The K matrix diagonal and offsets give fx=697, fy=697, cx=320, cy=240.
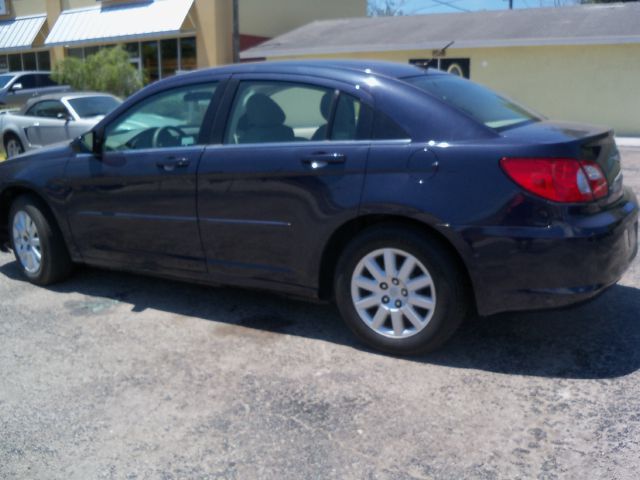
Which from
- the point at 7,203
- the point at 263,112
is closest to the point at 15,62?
the point at 7,203

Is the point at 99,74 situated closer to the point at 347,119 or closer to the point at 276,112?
the point at 276,112

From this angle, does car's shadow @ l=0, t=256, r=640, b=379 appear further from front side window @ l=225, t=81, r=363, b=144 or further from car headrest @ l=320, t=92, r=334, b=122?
car headrest @ l=320, t=92, r=334, b=122

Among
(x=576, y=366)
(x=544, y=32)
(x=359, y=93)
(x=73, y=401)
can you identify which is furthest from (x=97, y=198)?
(x=544, y=32)

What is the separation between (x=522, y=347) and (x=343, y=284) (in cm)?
113

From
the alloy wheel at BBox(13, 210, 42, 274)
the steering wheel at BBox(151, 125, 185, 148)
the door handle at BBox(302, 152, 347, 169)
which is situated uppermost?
the steering wheel at BBox(151, 125, 185, 148)

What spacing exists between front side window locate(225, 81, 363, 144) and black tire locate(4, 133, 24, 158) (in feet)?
32.3

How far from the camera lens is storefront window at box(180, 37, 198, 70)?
2493cm

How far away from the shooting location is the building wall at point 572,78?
19125 millimetres

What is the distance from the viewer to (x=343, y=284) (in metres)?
4.17

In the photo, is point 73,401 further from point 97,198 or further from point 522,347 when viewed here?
point 522,347

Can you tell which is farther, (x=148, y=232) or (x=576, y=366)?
(x=148, y=232)

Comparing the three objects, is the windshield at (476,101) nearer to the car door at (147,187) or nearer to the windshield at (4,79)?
the car door at (147,187)

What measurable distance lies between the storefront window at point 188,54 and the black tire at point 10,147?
1236 centimetres

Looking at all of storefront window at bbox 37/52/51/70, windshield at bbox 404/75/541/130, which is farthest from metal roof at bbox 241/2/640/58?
windshield at bbox 404/75/541/130
